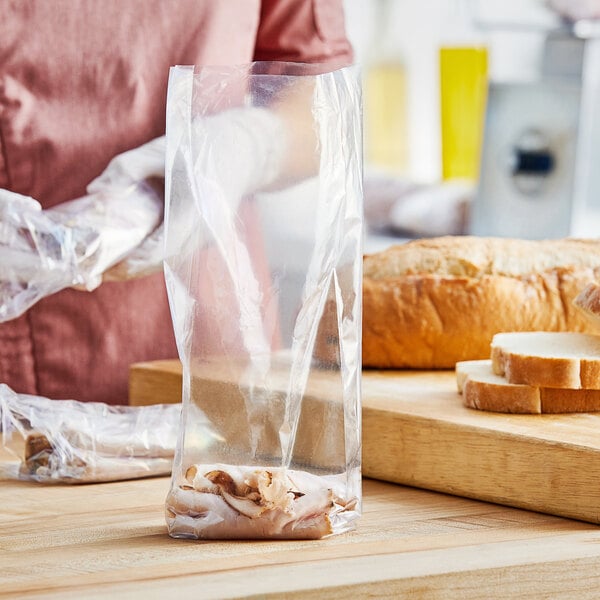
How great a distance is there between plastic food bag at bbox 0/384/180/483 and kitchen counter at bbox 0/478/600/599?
6cm

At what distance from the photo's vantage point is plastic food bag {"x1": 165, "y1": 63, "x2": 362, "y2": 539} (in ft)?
2.63

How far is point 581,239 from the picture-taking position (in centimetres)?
142

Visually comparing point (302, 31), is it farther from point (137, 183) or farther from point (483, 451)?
point (483, 451)

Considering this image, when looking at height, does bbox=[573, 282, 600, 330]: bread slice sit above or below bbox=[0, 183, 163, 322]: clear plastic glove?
below

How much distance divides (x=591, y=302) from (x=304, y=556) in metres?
0.50

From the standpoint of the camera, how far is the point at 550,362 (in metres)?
1.02

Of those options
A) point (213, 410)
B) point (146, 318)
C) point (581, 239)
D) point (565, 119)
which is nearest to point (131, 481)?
point (213, 410)

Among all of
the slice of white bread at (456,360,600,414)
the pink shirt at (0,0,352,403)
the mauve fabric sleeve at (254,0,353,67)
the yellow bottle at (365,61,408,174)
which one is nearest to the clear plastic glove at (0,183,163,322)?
the pink shirt at (0,0,352,403)

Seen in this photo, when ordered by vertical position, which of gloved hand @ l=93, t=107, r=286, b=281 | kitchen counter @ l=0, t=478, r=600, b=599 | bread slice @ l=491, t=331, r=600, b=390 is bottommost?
kitchen counter @ l=0, t=478, r=600, b=599

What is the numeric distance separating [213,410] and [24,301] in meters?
0.36

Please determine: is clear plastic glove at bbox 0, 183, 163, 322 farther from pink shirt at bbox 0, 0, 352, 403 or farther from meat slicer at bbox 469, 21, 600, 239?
meat slicer at bbox 469, 21, 600, 239

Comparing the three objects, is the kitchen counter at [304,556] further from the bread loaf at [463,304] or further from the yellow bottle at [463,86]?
the yellow bottle at [463,86]

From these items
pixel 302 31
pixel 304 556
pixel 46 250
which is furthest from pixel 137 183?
pixel 304 556

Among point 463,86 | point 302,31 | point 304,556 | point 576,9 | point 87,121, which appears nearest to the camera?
point 304,556
